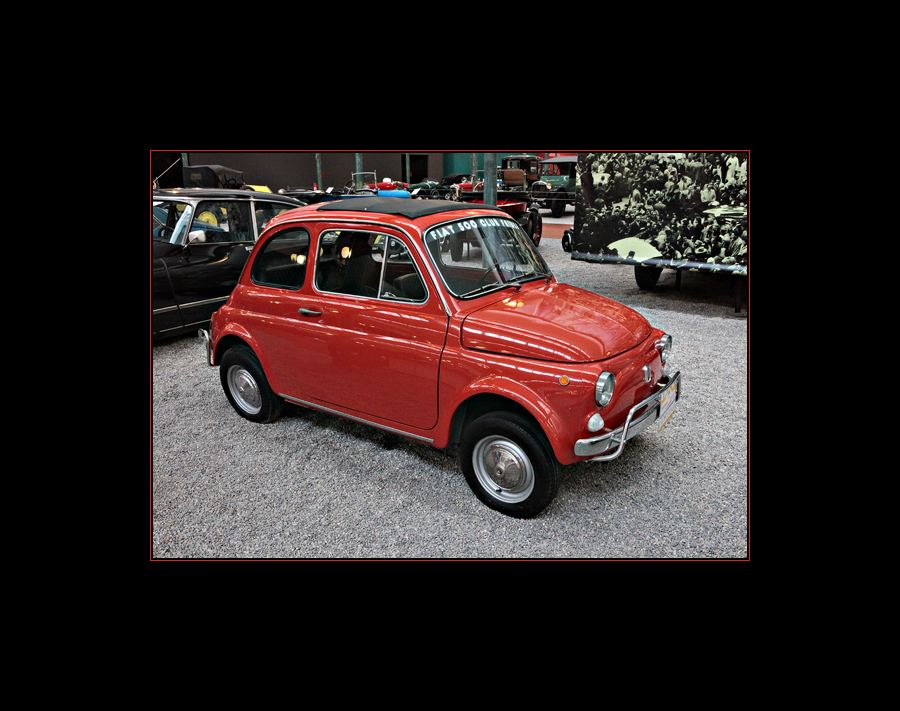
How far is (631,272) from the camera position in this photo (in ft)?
37.8

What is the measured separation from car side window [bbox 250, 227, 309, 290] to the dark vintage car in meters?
2.74

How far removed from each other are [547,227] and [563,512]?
16572 millimetres

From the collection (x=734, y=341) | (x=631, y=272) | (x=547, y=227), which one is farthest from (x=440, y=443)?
(x=547, y=227)

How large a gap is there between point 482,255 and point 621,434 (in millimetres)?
1613

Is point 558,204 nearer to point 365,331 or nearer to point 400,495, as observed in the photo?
point 365,331

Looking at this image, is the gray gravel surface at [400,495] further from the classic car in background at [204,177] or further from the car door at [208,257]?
the classic car in background at [204,177]

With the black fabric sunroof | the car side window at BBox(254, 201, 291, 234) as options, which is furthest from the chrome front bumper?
the car side window at BBox(254, 201, 291, 234)

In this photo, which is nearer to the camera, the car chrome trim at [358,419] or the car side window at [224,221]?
the car chrome trim at [358,419]

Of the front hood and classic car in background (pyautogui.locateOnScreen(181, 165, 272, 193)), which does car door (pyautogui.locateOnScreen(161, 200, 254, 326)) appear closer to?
the front hood

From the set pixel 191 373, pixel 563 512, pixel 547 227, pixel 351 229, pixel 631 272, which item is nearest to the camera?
pixel 563 512

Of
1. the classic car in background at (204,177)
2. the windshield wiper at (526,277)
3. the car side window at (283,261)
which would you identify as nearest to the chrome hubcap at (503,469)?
the windshield wiper at (526,277)

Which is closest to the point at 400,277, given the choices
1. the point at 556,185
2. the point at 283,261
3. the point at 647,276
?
the point at 283,261

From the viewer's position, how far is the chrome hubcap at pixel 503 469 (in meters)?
3.40

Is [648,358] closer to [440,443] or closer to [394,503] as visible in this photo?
[440,443]
